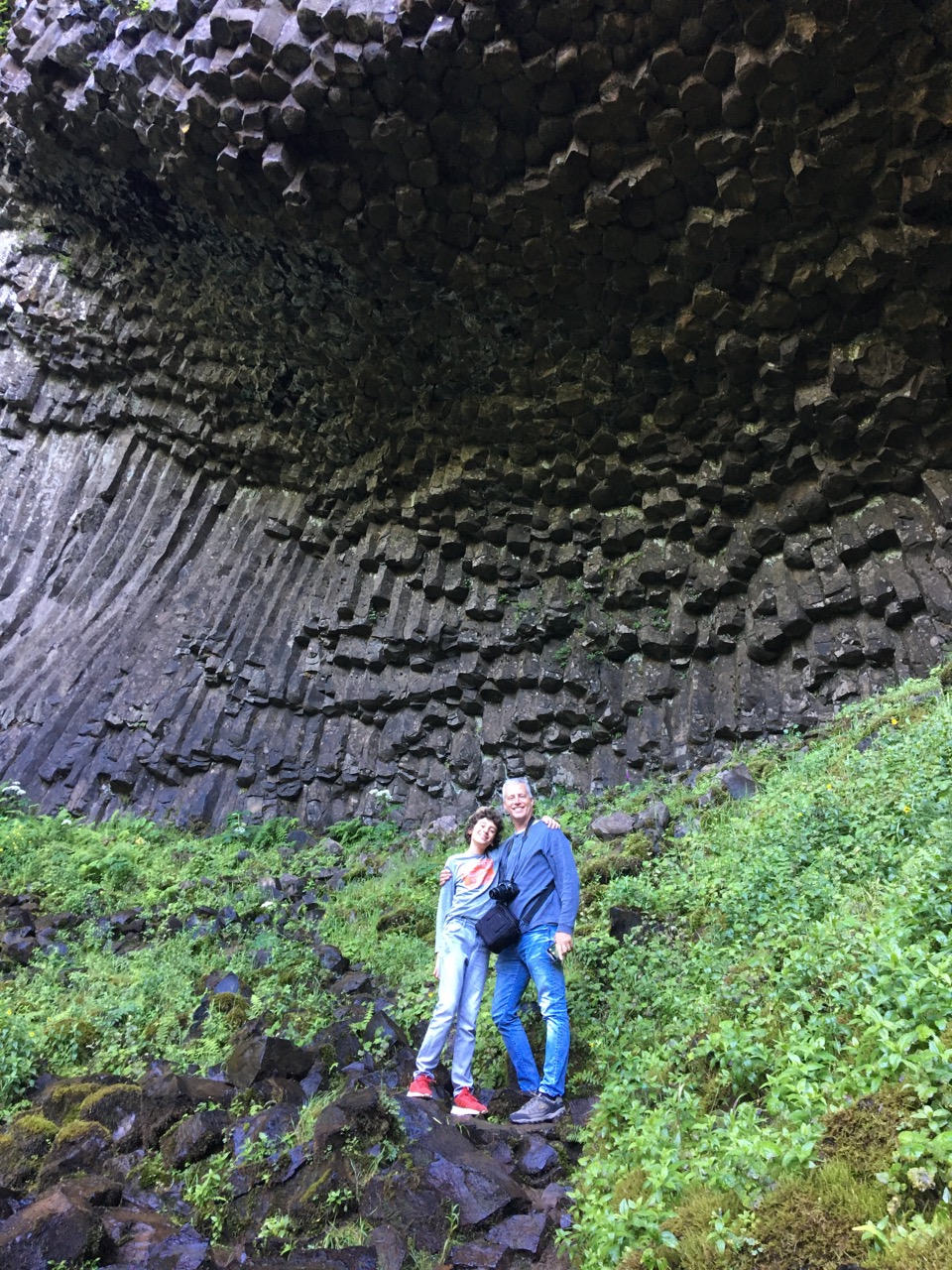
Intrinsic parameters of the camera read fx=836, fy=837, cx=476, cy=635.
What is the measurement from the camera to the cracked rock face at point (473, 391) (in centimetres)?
869

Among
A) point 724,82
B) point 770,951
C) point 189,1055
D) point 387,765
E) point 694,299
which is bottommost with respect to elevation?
point 189,1055

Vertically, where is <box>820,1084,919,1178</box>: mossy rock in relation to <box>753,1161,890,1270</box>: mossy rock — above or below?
above

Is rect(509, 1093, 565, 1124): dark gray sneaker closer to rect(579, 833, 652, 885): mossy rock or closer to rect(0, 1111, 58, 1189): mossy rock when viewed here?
rect(0, 1111, 58, 1189): mossy rock

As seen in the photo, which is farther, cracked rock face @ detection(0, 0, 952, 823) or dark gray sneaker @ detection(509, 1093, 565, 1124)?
cracked rock face @ detection(0, 0, 952, 823)

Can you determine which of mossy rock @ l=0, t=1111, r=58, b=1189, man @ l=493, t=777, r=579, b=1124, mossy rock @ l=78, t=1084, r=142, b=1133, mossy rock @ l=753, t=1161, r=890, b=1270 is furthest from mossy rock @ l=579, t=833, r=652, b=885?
mossy rock @ l=753, t=1161, r=890, b=1270

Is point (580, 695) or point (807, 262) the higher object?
point (807, 262)

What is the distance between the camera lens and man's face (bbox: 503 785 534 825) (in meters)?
5.03

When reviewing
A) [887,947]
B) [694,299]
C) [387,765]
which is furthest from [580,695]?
[887,947]

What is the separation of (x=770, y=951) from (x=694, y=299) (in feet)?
26.0

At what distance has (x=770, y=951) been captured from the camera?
13.5 ft

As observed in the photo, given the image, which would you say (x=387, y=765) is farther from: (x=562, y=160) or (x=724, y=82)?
(x=724, y=82)

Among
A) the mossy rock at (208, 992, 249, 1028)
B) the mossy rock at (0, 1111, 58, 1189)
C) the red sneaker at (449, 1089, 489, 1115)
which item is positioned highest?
the red sneaker at (449, 1089, 489, 1115)

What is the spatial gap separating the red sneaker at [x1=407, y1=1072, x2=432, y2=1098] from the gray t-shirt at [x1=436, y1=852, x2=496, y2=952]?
2.27 ft

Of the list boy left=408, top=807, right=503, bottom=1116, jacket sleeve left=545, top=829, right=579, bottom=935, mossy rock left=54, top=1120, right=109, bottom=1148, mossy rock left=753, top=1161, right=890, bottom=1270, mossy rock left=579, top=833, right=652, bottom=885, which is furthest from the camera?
mossy rock left=579, top=833, right=652, bottom=885
